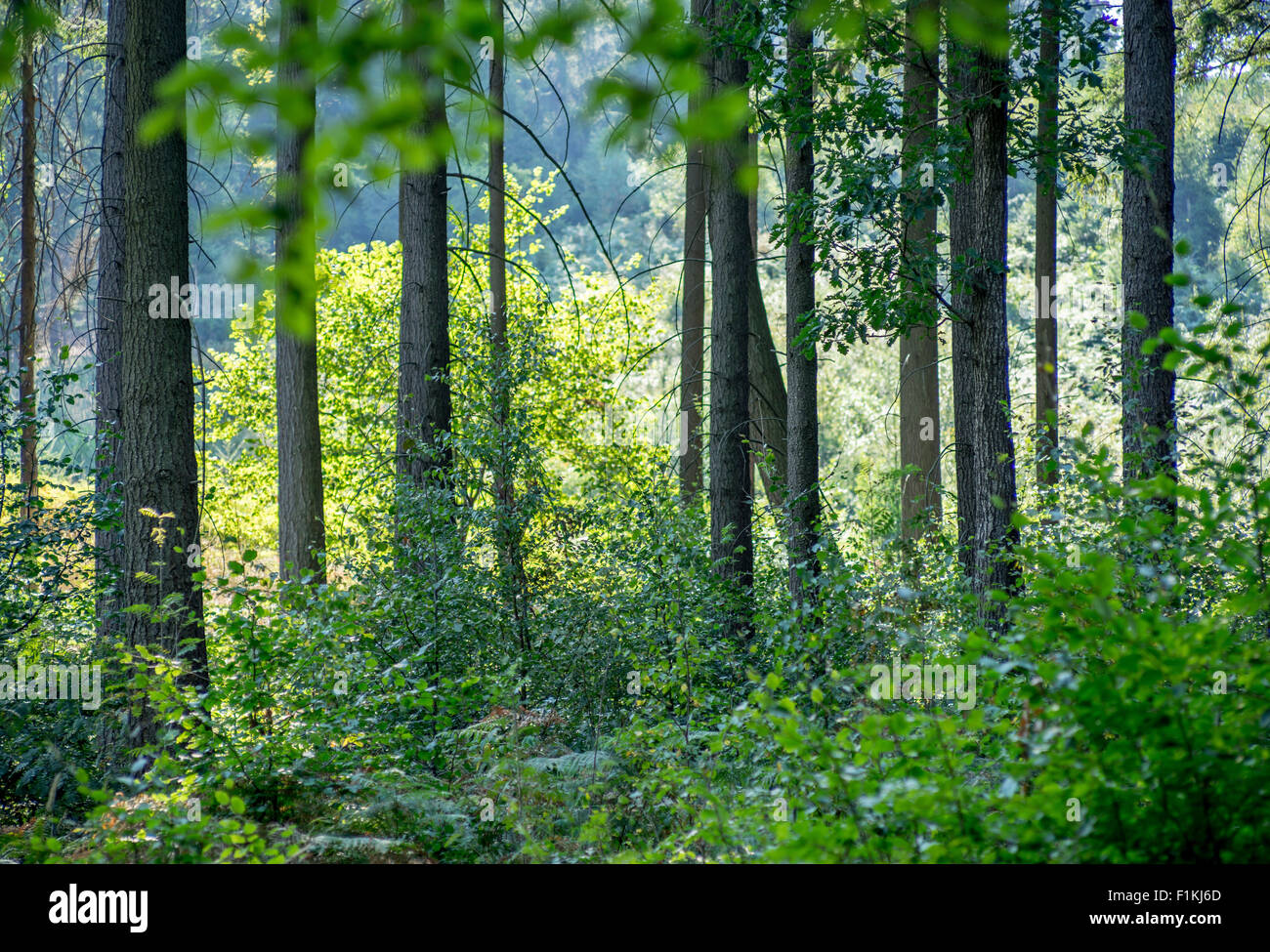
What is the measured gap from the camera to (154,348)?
6.14 meters

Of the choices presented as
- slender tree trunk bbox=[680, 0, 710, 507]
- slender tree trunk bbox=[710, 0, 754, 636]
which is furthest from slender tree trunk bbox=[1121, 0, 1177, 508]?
slender tree trunk bbox=[680, 0, 710, 507]

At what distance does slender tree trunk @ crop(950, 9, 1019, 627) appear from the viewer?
8008 millimetres

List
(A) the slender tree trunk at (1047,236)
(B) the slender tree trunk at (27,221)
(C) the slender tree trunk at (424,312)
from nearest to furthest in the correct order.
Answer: (A) the slender tree trunk at (1047,236) < (C) the slender tree trunk at (424,312) < (B) the slender tree trunk at (27,221)

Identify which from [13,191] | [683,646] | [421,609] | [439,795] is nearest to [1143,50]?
[683,646]

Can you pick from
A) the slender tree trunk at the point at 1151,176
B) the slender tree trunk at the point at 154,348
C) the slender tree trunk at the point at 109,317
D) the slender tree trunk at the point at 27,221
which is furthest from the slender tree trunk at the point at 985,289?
the slender tree trunk at the point at 27,221

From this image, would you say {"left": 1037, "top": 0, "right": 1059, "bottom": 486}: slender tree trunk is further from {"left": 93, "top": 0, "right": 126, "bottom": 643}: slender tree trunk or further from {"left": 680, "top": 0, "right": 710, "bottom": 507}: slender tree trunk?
{"left": 93, "top": 0, "right": 126, "bottom": 643}: slender tree trunk

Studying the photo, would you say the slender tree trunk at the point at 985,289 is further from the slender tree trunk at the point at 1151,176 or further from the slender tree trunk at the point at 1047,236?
the slender tree trunk at the point at 1151,176

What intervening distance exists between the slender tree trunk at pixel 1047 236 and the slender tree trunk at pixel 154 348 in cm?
497

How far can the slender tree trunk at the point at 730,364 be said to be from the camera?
9.71m

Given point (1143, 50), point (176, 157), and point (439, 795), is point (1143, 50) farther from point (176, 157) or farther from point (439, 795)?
point (439, 795)

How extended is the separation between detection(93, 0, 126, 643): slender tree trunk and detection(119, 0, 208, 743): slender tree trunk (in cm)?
13

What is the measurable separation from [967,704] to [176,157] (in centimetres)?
551

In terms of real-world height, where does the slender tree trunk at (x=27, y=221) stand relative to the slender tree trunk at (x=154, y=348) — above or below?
above

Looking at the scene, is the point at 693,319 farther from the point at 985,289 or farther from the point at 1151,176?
the point at 1151,176
